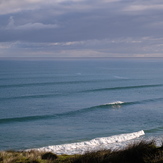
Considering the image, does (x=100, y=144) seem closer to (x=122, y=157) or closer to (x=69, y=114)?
(x=122, y=157)

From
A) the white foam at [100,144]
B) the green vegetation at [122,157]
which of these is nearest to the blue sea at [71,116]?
the white foam at [100,144]

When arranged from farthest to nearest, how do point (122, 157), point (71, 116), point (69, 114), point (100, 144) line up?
point (69, 114), point (71, 116), point (100, 144), point (122, 157)

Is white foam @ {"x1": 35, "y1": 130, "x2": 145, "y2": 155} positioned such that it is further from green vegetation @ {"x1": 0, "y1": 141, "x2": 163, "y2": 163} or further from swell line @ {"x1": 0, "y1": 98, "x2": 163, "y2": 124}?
swell line @ {"x1": 0, "y1": 98, "x2": 163, "y2": 124}

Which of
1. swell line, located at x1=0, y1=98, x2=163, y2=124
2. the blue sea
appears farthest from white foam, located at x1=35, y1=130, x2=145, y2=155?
swell line, located at x1=0, y1=98, x2=163, y2=124

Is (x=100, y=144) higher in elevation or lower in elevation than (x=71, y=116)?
lower

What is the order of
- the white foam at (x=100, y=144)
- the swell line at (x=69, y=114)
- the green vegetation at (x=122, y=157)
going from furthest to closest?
the swell line at (x=69, y=114)
the white foam at (x=100, y=144)
the green vegetation at (x=122, y=157)

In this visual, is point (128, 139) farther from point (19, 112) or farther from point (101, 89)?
point (101, 89)

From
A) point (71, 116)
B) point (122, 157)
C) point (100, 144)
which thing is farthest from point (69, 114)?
point (122, 157)

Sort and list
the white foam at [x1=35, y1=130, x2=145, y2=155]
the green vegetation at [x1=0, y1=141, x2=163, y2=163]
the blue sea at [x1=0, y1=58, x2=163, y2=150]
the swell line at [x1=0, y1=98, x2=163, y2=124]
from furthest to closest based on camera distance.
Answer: the swell line at [x1=0, y1=98, x2=163, y2=124]
the blue sea at [x1=0, y1=58, x2=163, y2=150]
the white foam at [x1=35, y1=130, x2=145, y2=155]
the green vegetation at [x1=0, y1=141, x2=163, y2=163]

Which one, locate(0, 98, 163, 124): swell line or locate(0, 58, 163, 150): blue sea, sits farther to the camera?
locate(0, 98, 163, 124): swell line

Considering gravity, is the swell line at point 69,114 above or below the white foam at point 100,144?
above

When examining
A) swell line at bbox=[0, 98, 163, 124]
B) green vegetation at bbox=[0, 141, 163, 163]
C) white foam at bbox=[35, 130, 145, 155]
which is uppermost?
green vegetation at bbox=[0, 141, 163, 163]

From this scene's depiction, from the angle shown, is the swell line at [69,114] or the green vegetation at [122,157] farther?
the swell line at [69,114]

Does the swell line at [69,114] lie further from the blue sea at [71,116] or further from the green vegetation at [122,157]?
the green vegetation at [122,157]
